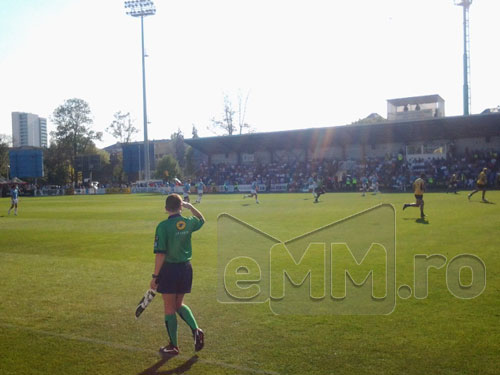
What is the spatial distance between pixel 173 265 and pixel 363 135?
5144 cm

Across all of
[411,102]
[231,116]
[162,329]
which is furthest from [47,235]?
[231,116]

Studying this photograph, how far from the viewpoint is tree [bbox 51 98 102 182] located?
294ft

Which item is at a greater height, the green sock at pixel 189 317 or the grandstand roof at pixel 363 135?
the grandstand roof at pixel 363 135

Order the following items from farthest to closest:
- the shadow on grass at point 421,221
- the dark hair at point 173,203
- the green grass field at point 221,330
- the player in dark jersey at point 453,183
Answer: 1. the player in dark jersey at point 453,183
2. the shadow on grass at point 421,221
3. the dark hair at point 173,203
4. the green grass field at point 221,330

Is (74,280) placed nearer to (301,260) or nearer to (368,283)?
(301,260)

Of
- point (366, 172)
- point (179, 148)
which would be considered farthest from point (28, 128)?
point (366, 172)

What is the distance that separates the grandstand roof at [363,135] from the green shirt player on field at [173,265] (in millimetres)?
46458

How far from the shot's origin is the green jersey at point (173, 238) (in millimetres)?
5680

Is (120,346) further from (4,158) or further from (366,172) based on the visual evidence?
(4,158)

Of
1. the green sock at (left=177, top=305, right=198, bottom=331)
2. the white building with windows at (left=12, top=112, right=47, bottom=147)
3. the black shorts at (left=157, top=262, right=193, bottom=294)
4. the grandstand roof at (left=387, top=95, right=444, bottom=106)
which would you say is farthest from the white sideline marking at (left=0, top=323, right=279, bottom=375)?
the white building with windows at (left=12, top=112, right=47, bottom=147)

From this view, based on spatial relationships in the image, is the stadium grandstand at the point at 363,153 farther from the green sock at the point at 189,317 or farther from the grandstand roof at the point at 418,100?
the green sock at the point at 189,317

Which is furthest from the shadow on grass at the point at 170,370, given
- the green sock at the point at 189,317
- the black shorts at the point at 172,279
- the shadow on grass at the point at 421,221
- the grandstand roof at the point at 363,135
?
the grandstand roof at the point at 363,135

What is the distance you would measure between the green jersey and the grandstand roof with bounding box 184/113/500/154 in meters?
46.5

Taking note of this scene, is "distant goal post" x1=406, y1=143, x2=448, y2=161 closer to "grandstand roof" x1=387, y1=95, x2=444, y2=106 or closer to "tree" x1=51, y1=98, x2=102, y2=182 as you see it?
"grandstand roof" x1=387, y1=95, x2=444, y2=106
